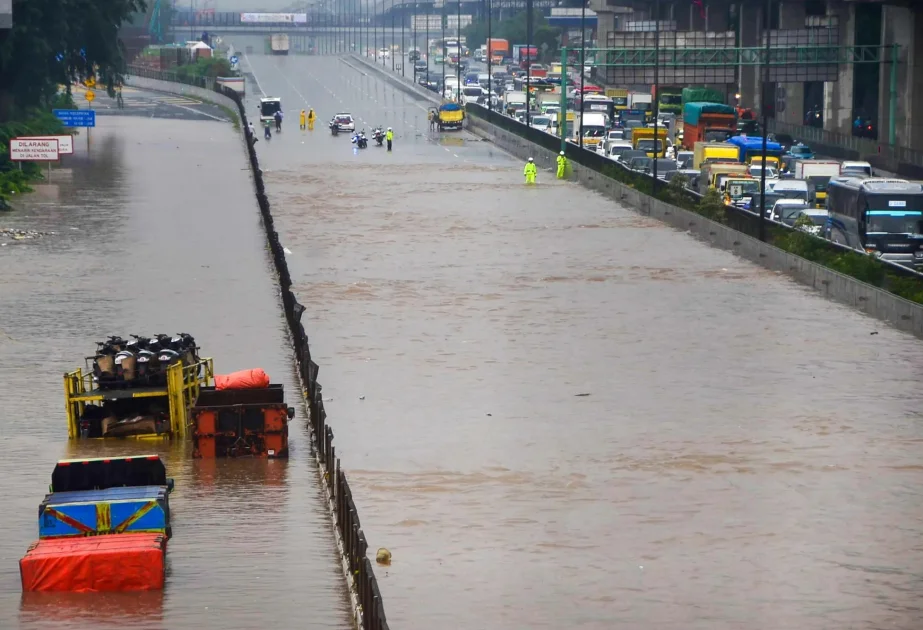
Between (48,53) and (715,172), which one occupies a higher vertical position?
(48,53)

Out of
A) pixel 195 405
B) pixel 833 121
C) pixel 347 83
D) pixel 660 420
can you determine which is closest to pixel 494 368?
pixel 660 420

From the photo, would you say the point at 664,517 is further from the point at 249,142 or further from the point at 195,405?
the point at 249,142

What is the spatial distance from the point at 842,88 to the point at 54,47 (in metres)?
40.9

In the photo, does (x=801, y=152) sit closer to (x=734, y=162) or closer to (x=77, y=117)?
(x=734, y=162)

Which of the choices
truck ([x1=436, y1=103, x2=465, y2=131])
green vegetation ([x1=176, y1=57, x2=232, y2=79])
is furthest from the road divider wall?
green vegetation ([x1=176, y1=57, x2=232, y2=79])

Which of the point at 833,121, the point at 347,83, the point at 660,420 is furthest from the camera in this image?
the point at 347,83

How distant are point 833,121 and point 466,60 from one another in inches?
3921

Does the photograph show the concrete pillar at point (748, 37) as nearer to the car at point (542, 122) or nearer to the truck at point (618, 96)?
the truck at point (618, 96)

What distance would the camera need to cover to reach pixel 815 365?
101 ft

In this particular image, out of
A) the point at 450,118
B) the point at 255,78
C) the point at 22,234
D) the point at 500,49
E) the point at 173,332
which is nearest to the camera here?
the point at 173,332

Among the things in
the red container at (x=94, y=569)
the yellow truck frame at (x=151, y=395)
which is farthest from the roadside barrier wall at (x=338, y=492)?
the red container at (x=94, y=569)

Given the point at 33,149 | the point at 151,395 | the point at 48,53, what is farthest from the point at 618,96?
the point at 151,395

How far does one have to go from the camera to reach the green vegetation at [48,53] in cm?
7625

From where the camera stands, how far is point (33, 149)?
6631 centimetres
